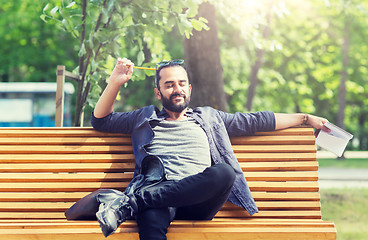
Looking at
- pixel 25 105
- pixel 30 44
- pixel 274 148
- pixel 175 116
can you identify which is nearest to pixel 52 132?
pixel 175 116

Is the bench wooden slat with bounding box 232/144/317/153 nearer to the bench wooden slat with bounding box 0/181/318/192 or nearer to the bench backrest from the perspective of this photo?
the bench backrest

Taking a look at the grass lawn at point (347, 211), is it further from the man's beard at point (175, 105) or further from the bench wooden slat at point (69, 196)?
the man's beard at point (175, 105)

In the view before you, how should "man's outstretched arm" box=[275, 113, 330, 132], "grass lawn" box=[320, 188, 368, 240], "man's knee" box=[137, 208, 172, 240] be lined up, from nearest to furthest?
1. "man's knee" box=[137, 208, 172, 240]
2. "man's outstretched arm" box=[275, 113, 330, 132]
3. "grass lawn" box=[320, 188, 368, 240]

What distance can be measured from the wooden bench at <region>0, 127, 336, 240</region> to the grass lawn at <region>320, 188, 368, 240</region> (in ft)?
6.20

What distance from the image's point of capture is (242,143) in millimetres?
3912

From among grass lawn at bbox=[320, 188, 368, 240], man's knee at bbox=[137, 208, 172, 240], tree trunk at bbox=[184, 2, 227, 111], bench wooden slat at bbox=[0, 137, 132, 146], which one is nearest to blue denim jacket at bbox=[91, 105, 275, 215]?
bench wooden slat at bbox=[0, 137, 132, 146]

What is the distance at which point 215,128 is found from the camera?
12.1ft

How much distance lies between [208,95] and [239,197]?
285cm

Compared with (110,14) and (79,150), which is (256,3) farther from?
(79,150)

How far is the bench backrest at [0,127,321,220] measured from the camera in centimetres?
373

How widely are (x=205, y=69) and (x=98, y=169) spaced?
278 centimetres

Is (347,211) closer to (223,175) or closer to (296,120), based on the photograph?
(296,120)

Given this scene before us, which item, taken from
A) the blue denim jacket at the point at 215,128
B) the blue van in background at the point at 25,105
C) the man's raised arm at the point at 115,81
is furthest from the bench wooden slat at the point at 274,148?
the blue van in background at the point at 25,105

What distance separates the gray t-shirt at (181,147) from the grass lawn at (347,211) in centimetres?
254
